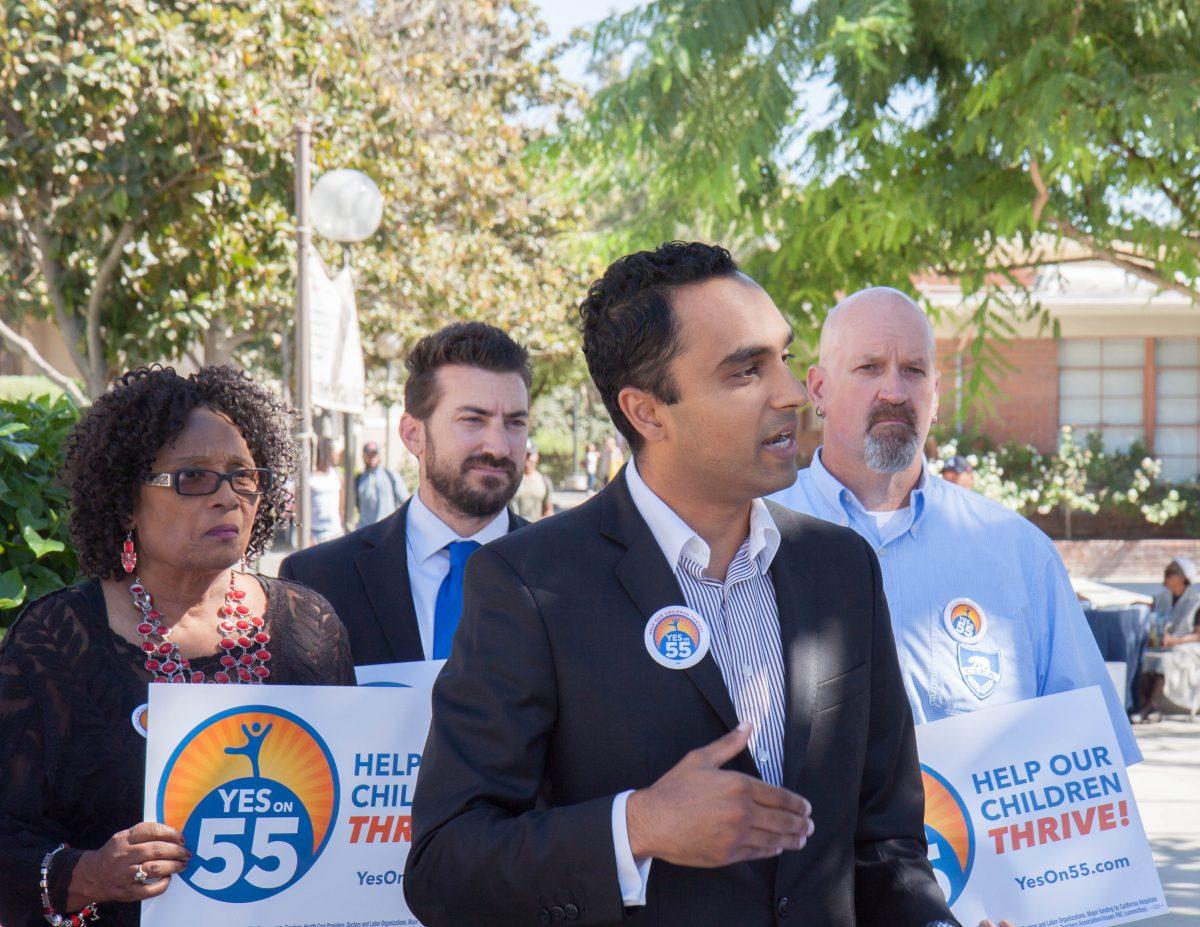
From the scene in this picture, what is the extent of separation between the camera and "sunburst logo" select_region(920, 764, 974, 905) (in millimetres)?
3256

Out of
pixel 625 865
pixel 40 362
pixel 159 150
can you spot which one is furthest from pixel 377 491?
pixel 625 865

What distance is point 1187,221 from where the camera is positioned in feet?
32.5

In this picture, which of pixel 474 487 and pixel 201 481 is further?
pixel 474 487

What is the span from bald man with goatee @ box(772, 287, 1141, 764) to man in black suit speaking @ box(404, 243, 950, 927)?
1.17 metres

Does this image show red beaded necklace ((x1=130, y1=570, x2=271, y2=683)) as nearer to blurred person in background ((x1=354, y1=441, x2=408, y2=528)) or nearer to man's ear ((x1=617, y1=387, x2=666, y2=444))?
man's ear ((x1=617, y1=387, x2=666, y2=444))

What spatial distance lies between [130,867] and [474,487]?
5.62ft

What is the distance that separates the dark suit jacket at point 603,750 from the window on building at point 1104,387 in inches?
989

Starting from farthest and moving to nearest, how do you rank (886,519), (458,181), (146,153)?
1. (458,181)
2. (146,153)
3. (886,519)

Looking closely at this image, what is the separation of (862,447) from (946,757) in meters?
1.11

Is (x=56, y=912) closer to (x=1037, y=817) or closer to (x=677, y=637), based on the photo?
(x=677, y=637)

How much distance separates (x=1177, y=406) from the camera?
26453 millimetres

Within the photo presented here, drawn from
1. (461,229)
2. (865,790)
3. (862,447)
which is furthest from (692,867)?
(461,229)

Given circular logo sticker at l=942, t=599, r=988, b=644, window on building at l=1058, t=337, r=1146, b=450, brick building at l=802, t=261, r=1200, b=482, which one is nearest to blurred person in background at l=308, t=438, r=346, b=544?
brick building at l=802, t=261, r=1200, b=482

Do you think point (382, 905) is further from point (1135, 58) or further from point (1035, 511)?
point (1035, 511)
